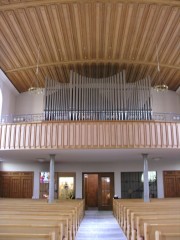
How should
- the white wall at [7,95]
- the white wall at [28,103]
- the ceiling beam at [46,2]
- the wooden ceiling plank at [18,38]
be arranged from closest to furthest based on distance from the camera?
the ceiling beam at [46,2]
the wooden ceiling plank at [18,38]
the white wall at [7,95]
the white wall at [28,103]

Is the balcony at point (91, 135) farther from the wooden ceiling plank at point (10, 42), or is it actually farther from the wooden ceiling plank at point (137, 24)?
the wooden ceiling plank at point (137, 24)

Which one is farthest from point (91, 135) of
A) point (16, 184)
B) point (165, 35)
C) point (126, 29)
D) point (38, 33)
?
point (16, 184)

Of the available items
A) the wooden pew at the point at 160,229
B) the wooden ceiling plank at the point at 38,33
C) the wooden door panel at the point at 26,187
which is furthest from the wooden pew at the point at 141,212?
the wooden door panel at the point at 26,187

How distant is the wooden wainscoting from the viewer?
49.6ft

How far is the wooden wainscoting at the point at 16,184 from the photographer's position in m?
15.1

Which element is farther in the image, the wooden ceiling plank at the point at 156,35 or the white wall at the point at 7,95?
the white wall at the point at 7,95

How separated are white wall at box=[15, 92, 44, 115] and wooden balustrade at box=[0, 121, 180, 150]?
4.43m

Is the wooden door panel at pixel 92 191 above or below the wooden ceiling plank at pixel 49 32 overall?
below

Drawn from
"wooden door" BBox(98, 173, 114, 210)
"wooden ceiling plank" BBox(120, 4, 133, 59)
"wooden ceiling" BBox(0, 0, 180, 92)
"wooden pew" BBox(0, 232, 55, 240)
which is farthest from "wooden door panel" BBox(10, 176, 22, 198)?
"wooden pew" BBox(0, 232, 55, 240)

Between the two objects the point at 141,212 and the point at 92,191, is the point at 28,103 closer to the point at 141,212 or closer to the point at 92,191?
the point at 92,191

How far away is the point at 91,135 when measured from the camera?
9961mm

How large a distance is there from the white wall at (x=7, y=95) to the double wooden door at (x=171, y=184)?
9.35 m

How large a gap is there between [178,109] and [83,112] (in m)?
6.27

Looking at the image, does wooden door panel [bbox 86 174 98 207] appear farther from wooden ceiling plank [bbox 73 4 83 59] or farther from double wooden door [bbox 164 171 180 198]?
wooden ceiling plank [bbox 73 4 83 59]
